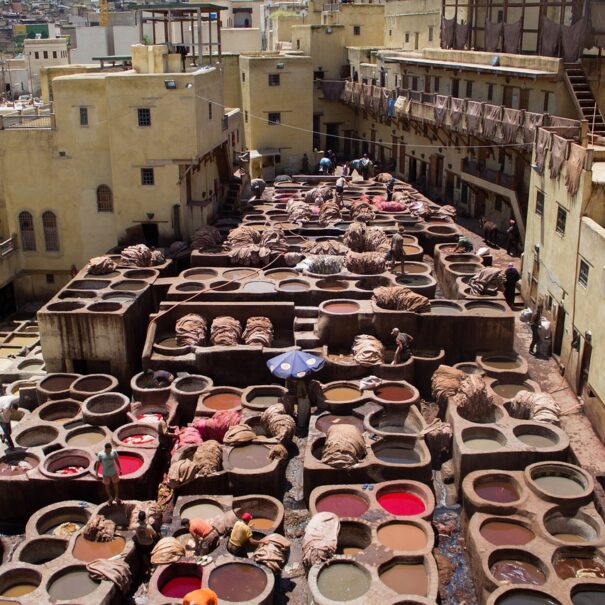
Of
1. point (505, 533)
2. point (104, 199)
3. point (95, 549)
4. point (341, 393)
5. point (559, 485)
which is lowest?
point (95, 549)

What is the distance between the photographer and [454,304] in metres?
26.8

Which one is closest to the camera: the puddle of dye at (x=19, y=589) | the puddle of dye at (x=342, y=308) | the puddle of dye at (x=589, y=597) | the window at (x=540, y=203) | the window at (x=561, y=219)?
the puddle of dye at (x=589, y=597)

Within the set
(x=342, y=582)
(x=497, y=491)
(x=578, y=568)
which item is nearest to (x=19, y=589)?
(x=342, y=582)

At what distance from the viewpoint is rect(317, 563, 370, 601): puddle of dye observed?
15570 millimetres

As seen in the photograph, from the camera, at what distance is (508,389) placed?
23.2m

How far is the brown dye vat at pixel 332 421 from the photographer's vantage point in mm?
21531

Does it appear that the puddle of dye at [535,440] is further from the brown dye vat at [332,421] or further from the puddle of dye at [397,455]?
Answer: the brown dye vat at [332,421]

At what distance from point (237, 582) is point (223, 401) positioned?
784cm

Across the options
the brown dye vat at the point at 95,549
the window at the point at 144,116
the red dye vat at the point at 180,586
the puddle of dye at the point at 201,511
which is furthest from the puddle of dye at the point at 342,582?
the window at the point at 144,116

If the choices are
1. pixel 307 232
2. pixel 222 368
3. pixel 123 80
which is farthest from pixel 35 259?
pixel 222 368

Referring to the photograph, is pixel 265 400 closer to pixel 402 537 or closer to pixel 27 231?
pixel 402 537

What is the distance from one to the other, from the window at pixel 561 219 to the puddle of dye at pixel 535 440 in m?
7.35

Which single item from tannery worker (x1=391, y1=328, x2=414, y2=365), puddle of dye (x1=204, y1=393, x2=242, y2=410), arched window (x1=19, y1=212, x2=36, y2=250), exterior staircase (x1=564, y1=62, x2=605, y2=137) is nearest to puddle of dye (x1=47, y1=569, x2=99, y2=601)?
puddle of dye (x1=204, y1=393, x2=242, y2=410)

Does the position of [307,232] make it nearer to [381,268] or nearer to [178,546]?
[381,268]
